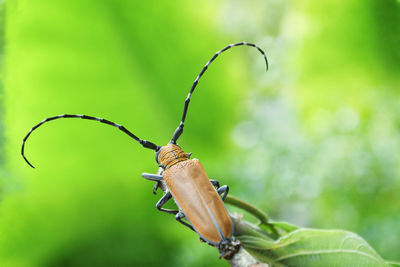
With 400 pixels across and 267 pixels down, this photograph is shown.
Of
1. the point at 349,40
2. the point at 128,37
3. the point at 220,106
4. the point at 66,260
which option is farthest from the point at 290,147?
the point at 66,260

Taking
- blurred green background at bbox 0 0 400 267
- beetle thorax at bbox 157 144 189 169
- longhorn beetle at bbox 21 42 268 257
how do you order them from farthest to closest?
blurred green background at bbox 0 0 400 267 < beetle thorax at bbox 157 144 189 169 < longhorn beetle at bbox 21 42 268 257

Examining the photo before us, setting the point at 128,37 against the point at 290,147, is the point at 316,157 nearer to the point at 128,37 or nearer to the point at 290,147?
the point at 290,147

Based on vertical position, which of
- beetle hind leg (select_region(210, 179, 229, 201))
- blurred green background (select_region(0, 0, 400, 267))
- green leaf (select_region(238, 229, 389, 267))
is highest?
blurred green background (select_region(0, 0, 400, 267))

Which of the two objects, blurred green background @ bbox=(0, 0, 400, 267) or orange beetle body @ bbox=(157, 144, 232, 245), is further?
blurred green background @ bbox=(0, 0, 400, 267)

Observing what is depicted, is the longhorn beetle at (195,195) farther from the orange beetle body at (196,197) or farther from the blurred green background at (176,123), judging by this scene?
the blurred green background at (176,123)

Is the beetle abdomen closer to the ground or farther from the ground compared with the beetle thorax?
closer to the ground

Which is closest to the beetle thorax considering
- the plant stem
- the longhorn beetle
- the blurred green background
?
the longhorn beetle

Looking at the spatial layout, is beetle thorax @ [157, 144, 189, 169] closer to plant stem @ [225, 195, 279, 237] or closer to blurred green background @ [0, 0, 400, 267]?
plant stem @ [225, 195, 279, 237]
